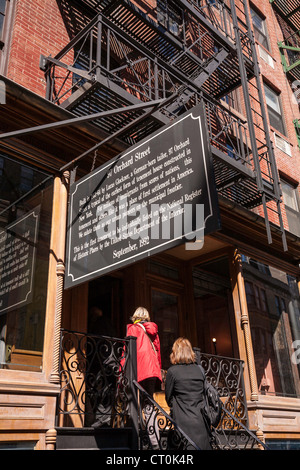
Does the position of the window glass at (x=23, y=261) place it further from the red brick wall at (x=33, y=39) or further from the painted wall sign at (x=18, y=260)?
the red brick wall at (x=33, y=39)

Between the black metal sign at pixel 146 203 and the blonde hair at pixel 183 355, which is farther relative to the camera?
the blonde hair at pixel 183 355

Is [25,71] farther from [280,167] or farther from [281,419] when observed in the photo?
[280,167]

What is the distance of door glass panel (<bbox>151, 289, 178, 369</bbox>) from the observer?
31.4ft

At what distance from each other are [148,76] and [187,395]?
708 centimetres

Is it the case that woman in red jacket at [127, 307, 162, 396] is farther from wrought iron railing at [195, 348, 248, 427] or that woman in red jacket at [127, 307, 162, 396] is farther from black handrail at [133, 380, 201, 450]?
wrought iron railing at [195, 348, 248, 427]

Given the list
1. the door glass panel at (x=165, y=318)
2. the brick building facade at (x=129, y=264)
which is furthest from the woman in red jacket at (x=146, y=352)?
the door glass panel at (x=165, y=318)

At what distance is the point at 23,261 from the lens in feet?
19.9

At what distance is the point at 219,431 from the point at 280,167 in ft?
34.1

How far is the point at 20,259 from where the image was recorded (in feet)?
19.9

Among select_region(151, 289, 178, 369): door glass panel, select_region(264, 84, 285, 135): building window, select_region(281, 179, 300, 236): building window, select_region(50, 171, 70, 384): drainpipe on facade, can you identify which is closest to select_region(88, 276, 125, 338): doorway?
select_region(151, 289, 178, 369): door glass panel

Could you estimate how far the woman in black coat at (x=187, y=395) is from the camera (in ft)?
16.6

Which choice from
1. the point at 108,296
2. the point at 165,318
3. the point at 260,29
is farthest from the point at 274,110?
the point at 108,296

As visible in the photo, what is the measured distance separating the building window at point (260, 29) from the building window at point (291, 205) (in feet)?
20.2

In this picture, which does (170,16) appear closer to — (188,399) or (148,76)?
(148,76)
